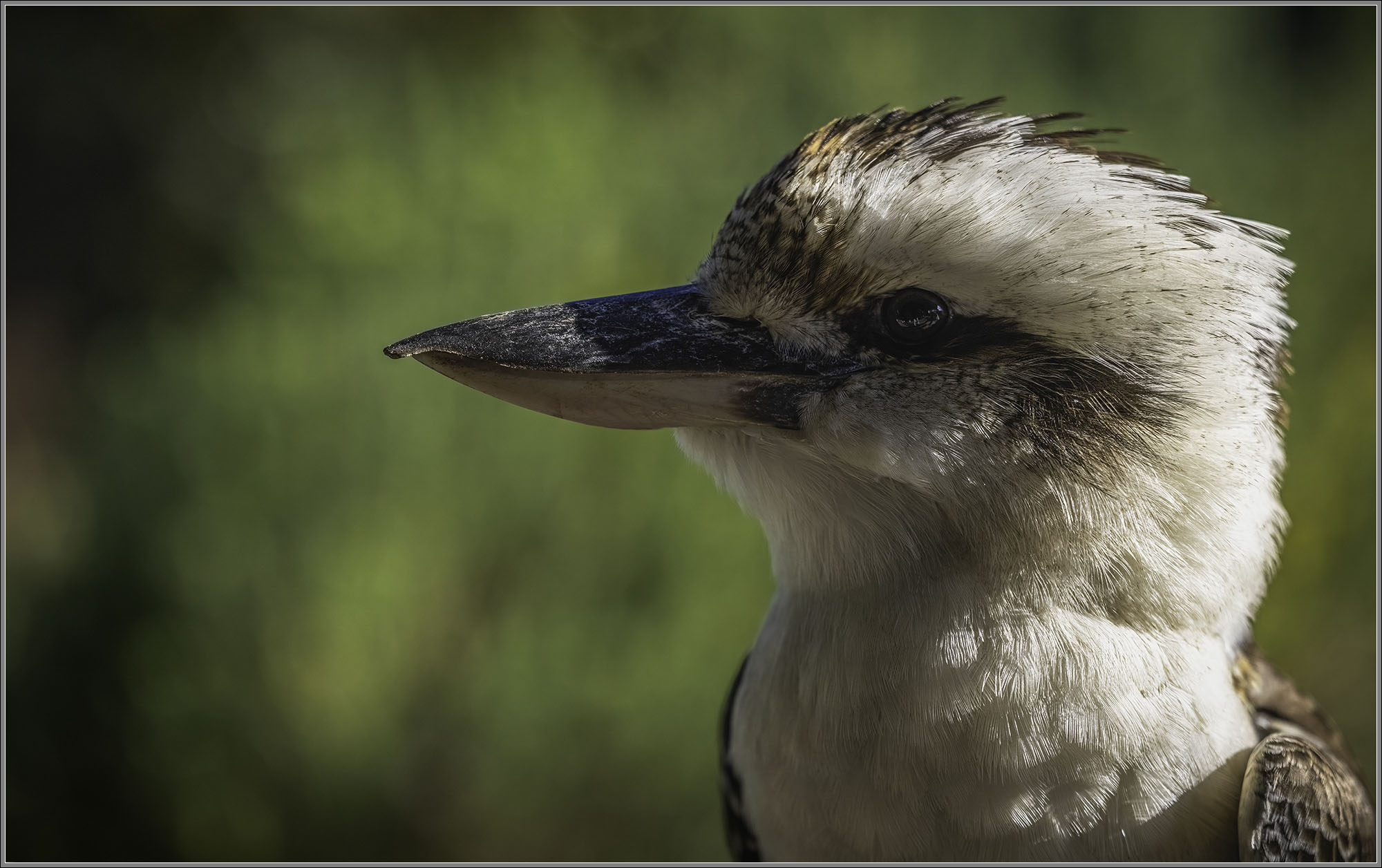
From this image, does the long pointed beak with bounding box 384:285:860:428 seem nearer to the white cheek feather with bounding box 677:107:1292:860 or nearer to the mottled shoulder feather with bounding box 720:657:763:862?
the white cheek feather with bounding box 677:107:1292:860

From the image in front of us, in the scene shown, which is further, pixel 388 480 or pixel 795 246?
pixel 388 480

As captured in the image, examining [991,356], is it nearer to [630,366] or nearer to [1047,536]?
[1047,536]

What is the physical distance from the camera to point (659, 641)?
2.61 metres

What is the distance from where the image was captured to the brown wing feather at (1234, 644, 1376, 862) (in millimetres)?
1077

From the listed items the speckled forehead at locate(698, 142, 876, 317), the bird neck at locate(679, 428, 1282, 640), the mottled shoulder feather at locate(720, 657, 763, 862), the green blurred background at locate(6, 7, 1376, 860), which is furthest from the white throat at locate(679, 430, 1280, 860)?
the green blurred background at locate(6, 7, 1376, 860)

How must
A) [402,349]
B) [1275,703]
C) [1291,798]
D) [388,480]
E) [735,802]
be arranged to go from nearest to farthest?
[402,349]
[1291,798]
[1275,703]
[735,802]
[388,480]

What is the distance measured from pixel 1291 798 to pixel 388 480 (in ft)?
6.60

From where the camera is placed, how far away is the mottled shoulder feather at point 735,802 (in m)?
1.43

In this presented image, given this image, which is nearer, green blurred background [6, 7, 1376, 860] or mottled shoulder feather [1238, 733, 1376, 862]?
mottled shoulder feather [1238, 733, 1376, 862]

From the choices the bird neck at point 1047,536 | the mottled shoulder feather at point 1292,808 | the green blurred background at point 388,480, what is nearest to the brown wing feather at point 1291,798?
the mottled shoulder feather at point 1292,808

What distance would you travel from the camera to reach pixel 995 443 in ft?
3.27

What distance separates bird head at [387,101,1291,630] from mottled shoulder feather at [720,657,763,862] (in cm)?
49

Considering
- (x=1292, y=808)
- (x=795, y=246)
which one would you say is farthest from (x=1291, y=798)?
(x=795, y=246)

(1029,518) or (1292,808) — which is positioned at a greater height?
(1029,518)
